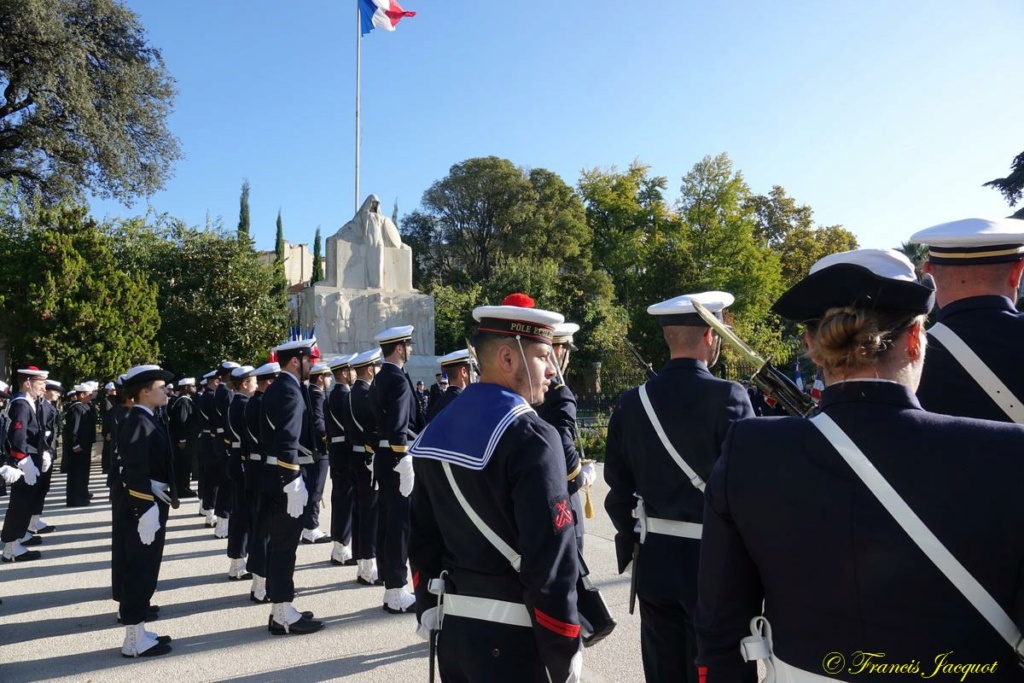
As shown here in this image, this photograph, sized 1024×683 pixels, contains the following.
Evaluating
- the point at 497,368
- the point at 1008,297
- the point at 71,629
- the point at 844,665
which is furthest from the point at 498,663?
the point at 71,629

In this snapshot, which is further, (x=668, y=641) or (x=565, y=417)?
(x=565, y=417)

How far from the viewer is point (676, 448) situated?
3344 mm

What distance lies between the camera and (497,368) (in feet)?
9.23

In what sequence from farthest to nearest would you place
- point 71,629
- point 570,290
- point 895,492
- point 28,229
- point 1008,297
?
point 570,290 < point 28,229 < point 71,629 < point 1008,297 < point 895,492

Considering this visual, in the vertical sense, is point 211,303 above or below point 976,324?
above

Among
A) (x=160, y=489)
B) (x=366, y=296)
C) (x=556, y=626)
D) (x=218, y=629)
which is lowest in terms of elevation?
(x=218, y=629)

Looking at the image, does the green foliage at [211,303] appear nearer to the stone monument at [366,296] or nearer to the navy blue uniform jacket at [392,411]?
the stone monument at [366,296]

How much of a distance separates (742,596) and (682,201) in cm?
4217

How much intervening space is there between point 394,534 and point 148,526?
76.4 inches

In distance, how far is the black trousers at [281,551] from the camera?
18.6ft

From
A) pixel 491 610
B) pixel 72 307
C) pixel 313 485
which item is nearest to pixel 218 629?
pixel 313 485

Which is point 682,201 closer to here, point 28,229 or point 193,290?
point 193,290

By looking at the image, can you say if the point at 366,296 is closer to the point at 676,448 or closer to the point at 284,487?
the point at 284,487

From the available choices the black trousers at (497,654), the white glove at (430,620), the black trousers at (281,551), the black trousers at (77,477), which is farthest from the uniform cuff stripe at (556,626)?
the black trousers at (77,477)
